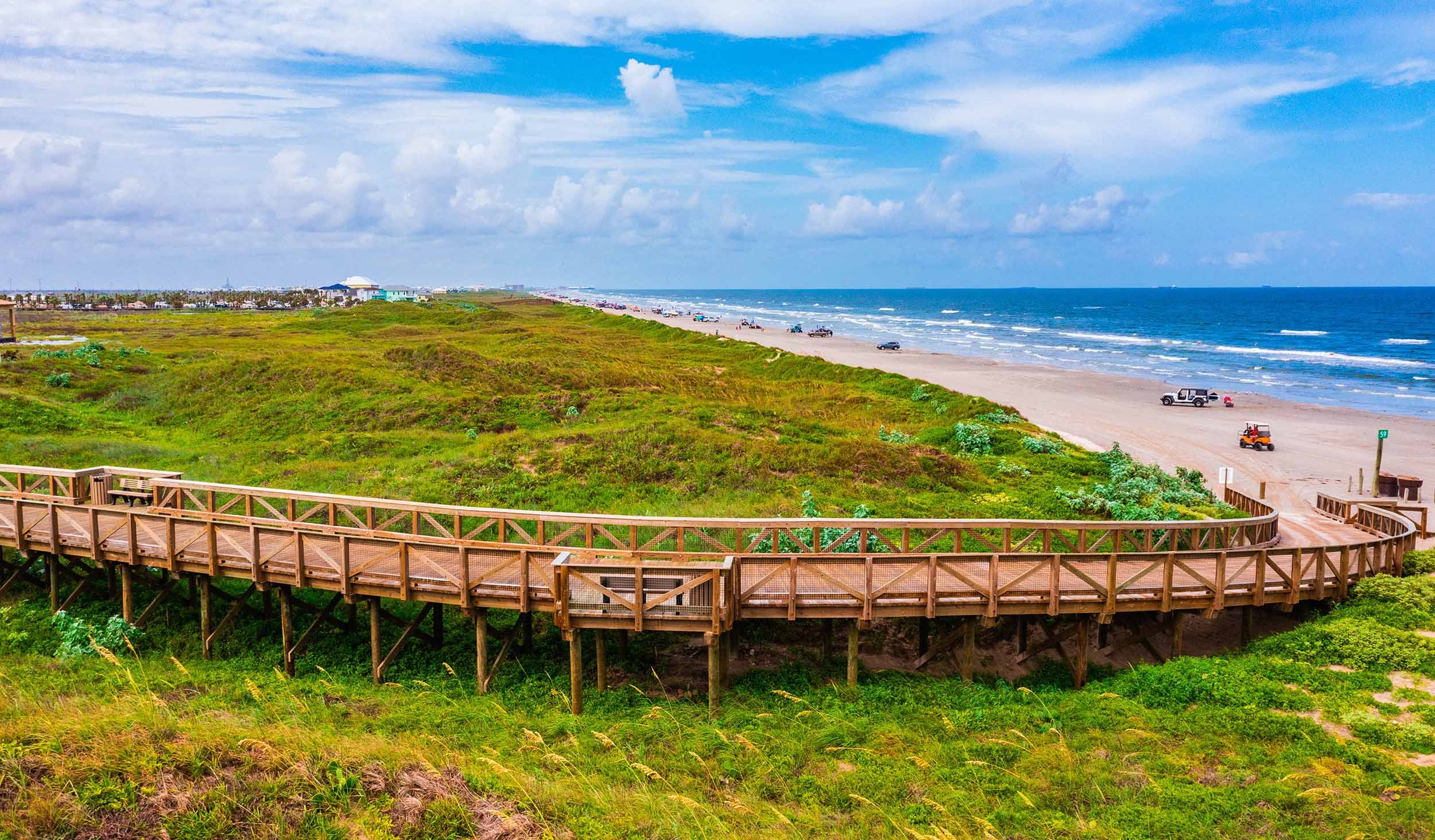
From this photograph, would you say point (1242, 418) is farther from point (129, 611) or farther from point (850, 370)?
point (129, 611)

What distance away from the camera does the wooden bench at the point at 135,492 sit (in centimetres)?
1767

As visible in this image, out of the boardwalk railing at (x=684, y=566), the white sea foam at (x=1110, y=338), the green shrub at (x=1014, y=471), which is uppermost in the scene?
the white sea foam at (x=1110, y=338)

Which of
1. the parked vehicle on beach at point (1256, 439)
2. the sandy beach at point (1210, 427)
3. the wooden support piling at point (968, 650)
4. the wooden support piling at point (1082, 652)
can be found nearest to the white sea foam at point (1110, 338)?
the sandy beach at point (1210, 427)

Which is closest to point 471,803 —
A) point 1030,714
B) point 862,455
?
point 1030,714

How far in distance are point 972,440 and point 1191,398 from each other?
105ft

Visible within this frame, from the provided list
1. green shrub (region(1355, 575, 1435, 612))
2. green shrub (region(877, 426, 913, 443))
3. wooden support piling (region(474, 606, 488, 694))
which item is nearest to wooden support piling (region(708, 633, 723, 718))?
wooden support piling (region(474, 606, 488, 694))

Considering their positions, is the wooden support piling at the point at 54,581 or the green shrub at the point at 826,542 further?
the green shrub at the point at 826,542

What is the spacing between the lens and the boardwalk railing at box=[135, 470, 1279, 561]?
14.5 m

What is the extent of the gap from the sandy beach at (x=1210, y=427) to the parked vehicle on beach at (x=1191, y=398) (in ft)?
2.23

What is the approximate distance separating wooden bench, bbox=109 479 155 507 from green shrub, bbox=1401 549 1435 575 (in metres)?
25.2

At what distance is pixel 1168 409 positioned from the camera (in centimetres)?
5291

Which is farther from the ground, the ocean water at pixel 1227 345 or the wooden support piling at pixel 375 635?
the ocean water at pixel 1227 345

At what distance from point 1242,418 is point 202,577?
177 ft

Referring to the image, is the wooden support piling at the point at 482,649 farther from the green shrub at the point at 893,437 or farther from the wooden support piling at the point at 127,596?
the green shrub at the point at 893,437
